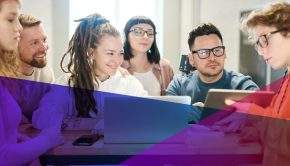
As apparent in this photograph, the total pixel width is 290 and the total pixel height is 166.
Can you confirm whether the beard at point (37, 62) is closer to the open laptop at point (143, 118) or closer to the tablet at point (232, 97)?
the open laptop at point (143, 118)

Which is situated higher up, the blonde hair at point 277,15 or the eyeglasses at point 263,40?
the blonde hair at point 277,15

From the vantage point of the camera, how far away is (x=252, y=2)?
54.3 inches

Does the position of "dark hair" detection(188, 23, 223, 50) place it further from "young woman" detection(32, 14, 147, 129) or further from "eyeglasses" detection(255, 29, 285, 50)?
"young woman" detection(32, 14, 147, 129)

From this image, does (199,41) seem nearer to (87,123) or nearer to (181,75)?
(181,75)

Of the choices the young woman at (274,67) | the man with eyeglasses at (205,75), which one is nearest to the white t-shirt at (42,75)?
the man with eyeglasses at (205,75)

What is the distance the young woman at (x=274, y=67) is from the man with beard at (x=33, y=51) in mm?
671

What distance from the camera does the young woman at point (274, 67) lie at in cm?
135

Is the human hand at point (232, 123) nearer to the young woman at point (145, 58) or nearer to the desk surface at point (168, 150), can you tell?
the desk surface at point (168, 150)

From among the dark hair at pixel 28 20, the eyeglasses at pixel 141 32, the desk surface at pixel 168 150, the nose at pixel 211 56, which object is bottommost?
the desk surface at pixel 168 150

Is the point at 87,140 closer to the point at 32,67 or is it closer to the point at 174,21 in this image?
the point at 32,67

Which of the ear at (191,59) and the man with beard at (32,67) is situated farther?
the ear at (191,59)

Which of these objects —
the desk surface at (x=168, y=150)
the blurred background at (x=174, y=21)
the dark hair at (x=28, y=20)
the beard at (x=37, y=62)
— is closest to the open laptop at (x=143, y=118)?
the desk surface at (x=168, y=150)

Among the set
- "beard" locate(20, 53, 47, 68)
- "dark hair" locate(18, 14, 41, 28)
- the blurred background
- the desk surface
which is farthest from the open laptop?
"dark hair" locate(18, 14, 41, 28)

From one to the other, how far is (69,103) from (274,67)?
71 cm
